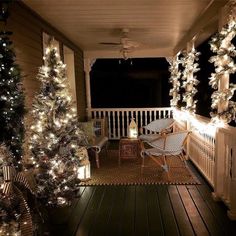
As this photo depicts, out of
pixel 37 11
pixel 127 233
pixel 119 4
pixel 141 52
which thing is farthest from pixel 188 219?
pixel 141 52

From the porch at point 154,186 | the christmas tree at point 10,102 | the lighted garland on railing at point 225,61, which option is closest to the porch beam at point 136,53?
the porch at point 154,186

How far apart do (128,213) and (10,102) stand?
1.85 metres

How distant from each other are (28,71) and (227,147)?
9.39 feet

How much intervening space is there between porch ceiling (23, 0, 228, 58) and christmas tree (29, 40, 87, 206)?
1.07 metres

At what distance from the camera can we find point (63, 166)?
3158 millimetres

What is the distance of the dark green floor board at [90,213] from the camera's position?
9.47 feet

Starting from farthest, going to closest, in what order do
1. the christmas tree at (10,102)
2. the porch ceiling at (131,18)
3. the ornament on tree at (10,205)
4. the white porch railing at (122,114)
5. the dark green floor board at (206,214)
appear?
the white porch railing at (122,114), the porch ceiling at (131,18), the dark green floor board at (206,214), the christmas tree at (10,102), the ornament on tree at (10,205)

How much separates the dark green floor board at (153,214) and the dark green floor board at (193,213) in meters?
0.34

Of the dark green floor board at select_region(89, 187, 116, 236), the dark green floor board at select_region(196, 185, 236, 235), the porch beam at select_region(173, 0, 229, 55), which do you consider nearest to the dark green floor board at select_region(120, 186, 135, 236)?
the dark green floor board at select_region(89, 187, 116, 236)

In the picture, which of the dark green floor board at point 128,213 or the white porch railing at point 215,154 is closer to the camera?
the dark green floor board at point 128,213

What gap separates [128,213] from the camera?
3.25 metres

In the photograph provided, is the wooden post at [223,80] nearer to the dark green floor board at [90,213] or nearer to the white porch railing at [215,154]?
the white porch railing at [215,154]

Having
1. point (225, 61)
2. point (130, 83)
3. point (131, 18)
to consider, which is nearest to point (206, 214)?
→ point (225, 61)

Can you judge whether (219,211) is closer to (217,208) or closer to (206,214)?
(217,208)
